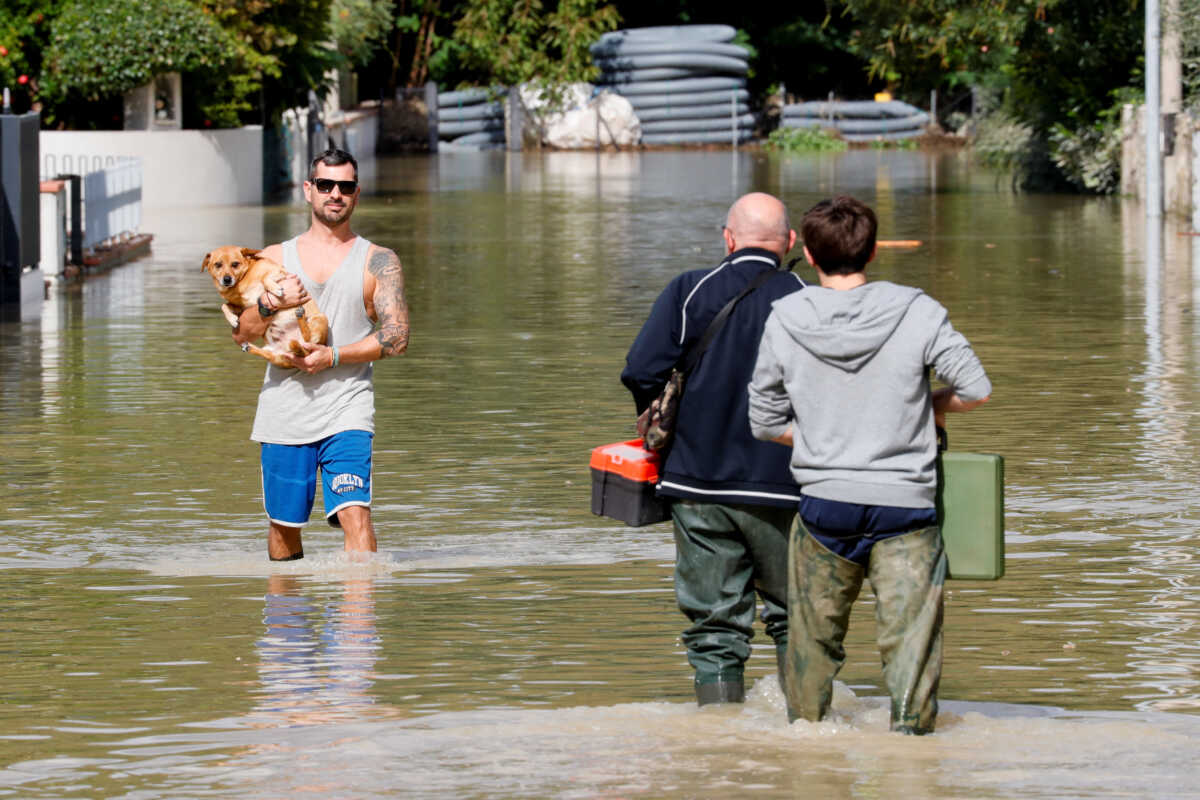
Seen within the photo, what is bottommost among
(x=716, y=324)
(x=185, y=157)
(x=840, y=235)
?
(x=716, y=324)

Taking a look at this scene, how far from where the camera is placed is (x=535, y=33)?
6300 cm

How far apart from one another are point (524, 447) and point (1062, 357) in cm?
493

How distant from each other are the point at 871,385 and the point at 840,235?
1.22ft

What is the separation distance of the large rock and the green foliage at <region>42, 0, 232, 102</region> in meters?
29.7

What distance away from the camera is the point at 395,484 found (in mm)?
10344

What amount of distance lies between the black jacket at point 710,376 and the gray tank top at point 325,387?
1.96 m

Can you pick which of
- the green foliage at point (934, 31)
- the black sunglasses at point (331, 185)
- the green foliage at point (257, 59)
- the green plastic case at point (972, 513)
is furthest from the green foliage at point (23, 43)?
the green plastic case at point (972, 513)

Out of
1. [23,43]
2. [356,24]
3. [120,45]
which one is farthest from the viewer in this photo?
[356,24]

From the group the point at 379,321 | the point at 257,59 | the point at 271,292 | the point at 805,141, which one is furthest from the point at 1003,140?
the point at 271,292

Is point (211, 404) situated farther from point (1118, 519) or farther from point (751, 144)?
point (751, 144)

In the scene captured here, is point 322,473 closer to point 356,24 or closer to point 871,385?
point 871,385

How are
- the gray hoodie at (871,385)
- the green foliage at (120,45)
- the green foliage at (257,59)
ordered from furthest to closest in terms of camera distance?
1. the green foliage at (257,59)
2. the green foliage at (120,45)
3. the gray hoodie at (871,385)

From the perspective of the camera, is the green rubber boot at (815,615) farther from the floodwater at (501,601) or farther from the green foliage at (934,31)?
the green foliage at (934,31)

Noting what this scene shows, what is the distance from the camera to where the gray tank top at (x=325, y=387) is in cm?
774
